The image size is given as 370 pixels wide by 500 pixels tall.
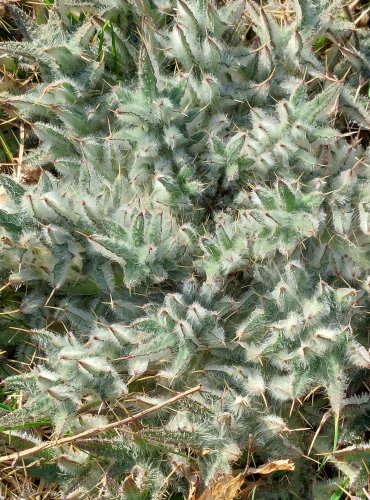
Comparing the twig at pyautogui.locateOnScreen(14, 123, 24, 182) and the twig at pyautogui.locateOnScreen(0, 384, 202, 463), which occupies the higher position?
the twig at pyautogui.locateOnScreen(14, 123, 24, 182)

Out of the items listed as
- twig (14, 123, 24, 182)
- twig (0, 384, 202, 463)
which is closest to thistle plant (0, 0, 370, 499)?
twig (0, 384, 202, 463)

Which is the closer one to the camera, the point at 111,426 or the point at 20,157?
the point at 111,426

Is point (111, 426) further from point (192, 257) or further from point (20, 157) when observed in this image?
point (20, 157)

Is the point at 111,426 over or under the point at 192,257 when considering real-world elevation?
under

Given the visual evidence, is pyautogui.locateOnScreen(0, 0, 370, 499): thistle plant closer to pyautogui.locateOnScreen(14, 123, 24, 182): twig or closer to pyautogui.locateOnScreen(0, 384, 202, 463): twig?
pyautogui.locateOnScreen(0, 384, 202, 463): twig

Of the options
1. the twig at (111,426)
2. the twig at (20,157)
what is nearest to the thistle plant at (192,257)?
the twig at (111,426)

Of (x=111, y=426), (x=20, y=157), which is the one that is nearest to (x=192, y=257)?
(x=111, y=426)

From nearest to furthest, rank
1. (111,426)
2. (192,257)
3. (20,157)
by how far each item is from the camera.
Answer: (111,426)
(192,257)
(20,157)

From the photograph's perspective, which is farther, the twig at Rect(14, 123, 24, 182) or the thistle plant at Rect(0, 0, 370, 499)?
the twig at Rect(14, 123, 24, 182)

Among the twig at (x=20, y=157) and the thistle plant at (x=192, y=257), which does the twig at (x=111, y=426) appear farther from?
the twig at (x=20, y=157)
